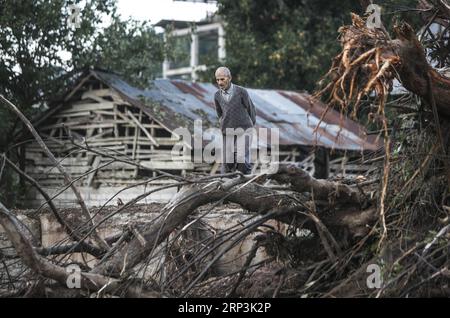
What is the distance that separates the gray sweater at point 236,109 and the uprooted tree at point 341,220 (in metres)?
2.28

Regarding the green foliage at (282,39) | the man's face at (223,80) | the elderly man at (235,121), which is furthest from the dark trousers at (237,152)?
the green foliage at (282,39)

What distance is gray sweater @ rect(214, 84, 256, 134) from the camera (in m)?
10.1

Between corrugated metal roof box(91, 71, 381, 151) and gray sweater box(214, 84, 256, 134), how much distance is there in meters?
6.35

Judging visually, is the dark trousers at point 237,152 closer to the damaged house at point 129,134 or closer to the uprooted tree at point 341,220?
the uprooted tree at point 341,220

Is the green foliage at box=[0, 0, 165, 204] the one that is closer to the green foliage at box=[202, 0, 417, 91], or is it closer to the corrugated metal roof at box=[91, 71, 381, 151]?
the corrugated metal roof at box=[91, 71, 381, 151]

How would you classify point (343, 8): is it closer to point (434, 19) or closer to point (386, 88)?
point (434, 19)

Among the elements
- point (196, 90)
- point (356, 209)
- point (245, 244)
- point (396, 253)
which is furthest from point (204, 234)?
point (196, 90)

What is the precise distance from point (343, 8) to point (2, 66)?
11.0 metres

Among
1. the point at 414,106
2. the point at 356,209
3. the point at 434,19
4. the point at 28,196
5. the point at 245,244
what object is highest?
the point at 434,19

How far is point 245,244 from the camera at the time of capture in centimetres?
938

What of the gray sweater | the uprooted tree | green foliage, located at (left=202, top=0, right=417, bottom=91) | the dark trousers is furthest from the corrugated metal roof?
the uprooted tree

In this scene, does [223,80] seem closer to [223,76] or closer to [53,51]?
[223,76]

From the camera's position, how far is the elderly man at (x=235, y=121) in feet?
33.1

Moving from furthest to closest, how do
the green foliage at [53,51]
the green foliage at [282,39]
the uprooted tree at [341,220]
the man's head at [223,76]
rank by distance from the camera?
the green foliage at [282,39], the green foliage at [53,51], the man's head at [223,76], the uprooted tree at [341,220]
